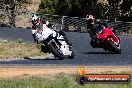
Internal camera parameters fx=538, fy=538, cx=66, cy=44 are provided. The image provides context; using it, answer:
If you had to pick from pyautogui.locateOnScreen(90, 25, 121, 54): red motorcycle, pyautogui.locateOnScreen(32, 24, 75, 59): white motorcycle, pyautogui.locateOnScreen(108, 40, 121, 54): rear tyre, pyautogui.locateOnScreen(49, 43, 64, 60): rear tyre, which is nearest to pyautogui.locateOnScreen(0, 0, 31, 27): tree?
pyautogui.locateOnScreen(90, 25, 121, 54): red motorcycle

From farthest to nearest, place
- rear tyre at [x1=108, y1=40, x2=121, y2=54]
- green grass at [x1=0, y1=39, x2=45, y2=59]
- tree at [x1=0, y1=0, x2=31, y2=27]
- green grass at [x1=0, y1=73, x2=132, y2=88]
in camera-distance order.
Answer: tree at [x1=0, y1=0, x2=31, y2=27]
rear tyre at [x1=108, y1=40, x2=121, y2=54]
green grass at [x1=0, y1=39, x2=45, y2=59]
green grass at [x1=0, y1=73, x2=132, y2=88]

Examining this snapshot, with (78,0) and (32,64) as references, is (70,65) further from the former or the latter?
(78,0)

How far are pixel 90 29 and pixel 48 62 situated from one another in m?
4.90

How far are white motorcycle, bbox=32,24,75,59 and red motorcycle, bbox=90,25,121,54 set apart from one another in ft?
8.61

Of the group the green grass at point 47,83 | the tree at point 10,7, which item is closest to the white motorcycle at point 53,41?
the green grass at point 47,83

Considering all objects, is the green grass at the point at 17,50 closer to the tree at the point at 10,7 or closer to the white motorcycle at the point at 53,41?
the white motorcycle at the point at 53,41

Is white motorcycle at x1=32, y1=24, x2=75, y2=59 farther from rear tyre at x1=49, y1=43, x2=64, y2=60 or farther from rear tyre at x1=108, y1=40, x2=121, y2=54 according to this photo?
rear tyre at x1=108, y1=40, x2=121, y2=54

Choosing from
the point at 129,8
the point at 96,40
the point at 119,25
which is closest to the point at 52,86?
the point at 96,40

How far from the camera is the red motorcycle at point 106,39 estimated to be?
945 inches

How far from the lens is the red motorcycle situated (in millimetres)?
24000

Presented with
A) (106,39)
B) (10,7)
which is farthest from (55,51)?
(10,7)

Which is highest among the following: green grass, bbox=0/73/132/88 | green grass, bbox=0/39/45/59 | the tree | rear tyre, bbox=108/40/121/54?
green grass, bbox=0/73/132/88

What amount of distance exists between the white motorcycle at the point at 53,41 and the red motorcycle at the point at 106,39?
2.62 m

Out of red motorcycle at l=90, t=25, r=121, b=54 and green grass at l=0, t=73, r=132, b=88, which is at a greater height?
green grass at l=0, t=73, r=132, b=88
